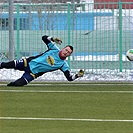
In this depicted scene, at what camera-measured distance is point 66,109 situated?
491 inches

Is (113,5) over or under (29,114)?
over

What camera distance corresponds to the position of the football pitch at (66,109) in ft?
33.8

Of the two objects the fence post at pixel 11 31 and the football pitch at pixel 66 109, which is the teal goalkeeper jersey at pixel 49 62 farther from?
the fence post at pixel 11 31

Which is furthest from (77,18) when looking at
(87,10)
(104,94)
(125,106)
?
(125,106)

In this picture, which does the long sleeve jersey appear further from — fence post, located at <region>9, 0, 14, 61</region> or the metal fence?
the metal fence

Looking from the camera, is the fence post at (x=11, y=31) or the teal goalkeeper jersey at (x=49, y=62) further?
the fence post at (x=11, y=31)

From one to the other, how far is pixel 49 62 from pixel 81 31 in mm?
5784

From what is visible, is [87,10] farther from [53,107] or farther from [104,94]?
[53,107]

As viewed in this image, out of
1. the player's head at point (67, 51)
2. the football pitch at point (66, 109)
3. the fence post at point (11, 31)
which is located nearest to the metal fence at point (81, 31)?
the fence post at point (11, 31)

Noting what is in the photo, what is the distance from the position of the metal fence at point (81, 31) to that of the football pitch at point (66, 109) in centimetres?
511

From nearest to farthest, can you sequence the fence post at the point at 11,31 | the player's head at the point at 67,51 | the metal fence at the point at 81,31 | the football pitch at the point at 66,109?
the football pitch at the point at 66,109
the player's head at the point at 67,51
the fence post at the point at 11,31
the metal fence at the point at 81,31

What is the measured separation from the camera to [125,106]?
42.4 ft

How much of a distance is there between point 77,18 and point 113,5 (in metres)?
1.15

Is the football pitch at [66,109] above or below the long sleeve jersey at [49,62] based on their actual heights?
below
